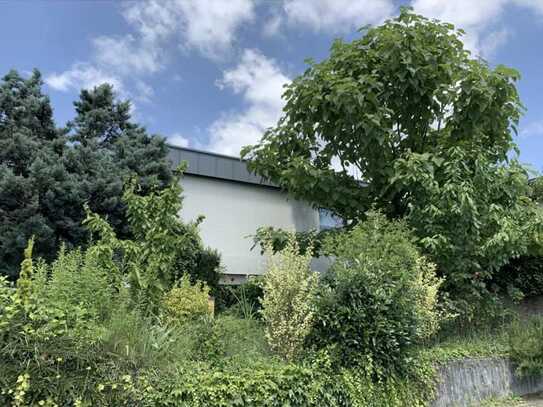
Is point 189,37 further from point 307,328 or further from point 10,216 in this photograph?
point 307,328

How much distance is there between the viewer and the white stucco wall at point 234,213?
36.0 ft

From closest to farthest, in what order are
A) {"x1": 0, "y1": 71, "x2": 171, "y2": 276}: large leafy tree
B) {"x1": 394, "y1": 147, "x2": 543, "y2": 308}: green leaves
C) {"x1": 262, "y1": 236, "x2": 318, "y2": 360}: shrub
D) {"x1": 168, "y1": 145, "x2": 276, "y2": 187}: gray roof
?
1. {"x1": 262, "y1": 236, "x2": 318, "y2": 360}: shrub
2. {"x1": 0, "y1": 71, "x2": 171, "y2": 276}: large leafy tree
3. {"x1": 394, "y1": 147, "x2": 543, "y2": 308}: green leaves
4. {"x1": 168, "y1": 145, "x2": 276, "y2": 187}: gray roof

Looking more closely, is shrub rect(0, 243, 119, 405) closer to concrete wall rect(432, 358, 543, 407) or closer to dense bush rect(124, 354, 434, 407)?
dense bush rect(124, 354, 434, 407)

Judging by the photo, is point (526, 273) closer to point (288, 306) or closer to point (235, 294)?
point (235, 294)

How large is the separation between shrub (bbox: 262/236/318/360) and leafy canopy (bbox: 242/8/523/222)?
10.4ft

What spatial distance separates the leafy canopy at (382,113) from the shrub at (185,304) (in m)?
3.08

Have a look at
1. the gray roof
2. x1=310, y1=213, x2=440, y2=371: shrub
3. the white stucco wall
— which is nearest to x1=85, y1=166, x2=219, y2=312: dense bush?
x1=310, y1=213, x2=440, y2=371: shrub

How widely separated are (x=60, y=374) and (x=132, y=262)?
70.6 inches

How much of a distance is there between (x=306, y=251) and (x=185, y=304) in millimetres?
1678

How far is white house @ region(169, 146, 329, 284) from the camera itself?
10.8 meters

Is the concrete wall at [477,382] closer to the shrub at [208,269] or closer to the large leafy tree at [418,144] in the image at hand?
the large leafy tree at [418,144]

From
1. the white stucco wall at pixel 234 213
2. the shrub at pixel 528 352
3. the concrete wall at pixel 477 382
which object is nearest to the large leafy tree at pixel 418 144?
the shrub at pixel 528 352

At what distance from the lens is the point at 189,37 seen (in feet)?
30.4

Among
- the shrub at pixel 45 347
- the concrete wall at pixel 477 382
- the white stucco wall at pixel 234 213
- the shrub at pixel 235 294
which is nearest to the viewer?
the shrub at pixel 45 347
